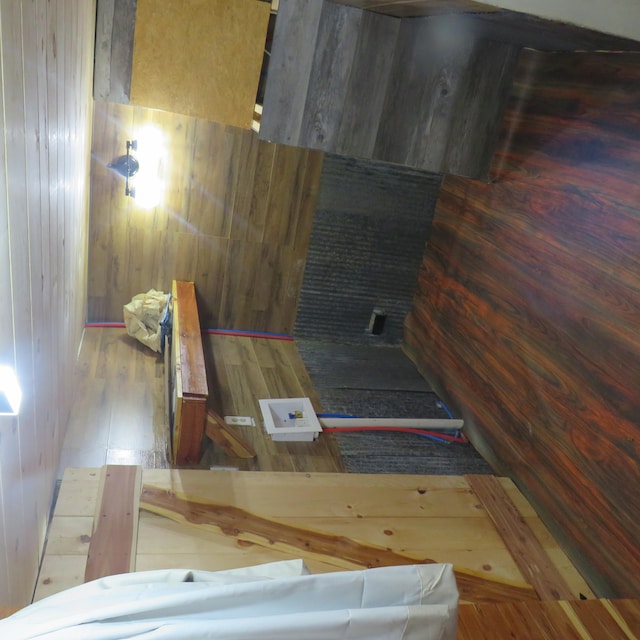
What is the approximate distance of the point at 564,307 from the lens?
2.61 metres

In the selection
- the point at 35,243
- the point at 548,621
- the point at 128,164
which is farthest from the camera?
the point at 128,164

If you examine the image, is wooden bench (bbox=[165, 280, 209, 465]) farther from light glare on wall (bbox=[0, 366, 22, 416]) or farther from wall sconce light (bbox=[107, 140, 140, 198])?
light glare on wall (bbox=[0, 366, 22, 416])

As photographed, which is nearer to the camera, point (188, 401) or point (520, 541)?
point (520, 541)

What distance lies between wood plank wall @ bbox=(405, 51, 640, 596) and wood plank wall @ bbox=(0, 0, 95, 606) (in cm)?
210

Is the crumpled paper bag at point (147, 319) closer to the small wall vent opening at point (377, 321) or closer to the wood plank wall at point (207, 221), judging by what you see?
the wood plank wall at point (207, 221)

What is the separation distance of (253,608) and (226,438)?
2.08m

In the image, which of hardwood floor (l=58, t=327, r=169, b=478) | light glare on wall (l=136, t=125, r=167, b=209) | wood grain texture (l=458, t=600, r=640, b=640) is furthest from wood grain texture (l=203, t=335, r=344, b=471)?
wood grain texture (l=458, t=600, r=640, b=640)

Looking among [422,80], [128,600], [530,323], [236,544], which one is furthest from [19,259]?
[530,323]

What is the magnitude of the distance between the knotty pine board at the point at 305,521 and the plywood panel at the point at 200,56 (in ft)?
6.41

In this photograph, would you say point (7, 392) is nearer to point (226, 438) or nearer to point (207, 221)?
point (226, 438)

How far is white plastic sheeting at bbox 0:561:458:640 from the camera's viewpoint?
69 cm

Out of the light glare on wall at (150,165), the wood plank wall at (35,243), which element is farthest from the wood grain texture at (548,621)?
the light glare on wall at (150,165)

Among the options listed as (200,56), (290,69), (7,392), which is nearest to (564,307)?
(290,69)

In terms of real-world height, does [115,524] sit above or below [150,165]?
below
